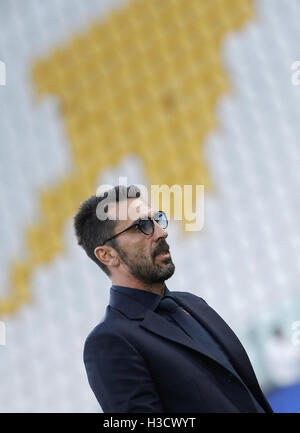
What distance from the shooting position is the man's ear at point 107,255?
80cm

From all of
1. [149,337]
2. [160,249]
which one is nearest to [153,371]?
[149,337]

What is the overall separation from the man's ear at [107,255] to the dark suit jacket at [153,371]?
68 millimetres

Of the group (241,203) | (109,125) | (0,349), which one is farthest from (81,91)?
(0,349)

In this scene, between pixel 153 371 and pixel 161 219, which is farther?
pixel 161 219

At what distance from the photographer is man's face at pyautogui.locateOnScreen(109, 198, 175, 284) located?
0.76 m

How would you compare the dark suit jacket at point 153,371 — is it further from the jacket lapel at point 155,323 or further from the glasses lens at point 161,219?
the glasses lens at point 161,219

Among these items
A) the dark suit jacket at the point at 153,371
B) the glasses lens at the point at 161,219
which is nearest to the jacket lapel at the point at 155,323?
the dark suit jacket at the point at 153,371

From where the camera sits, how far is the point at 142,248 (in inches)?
30.8

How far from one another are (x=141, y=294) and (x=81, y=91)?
337 cm

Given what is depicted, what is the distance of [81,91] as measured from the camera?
13.2 feet

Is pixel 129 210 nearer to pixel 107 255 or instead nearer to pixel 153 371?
pixel 107 255

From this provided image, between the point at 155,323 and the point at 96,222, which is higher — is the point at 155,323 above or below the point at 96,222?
below

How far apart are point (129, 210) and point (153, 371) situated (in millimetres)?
201

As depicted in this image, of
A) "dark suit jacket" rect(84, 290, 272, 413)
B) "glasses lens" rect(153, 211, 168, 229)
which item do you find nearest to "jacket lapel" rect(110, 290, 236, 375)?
"dark suit jacket" rect(84, 290, 272, 413)
